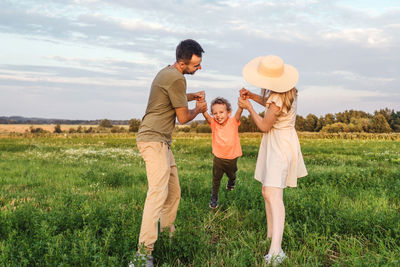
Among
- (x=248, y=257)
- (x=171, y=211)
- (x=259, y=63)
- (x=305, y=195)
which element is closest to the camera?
(x=248, y=257)

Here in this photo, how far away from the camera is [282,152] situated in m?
4.34

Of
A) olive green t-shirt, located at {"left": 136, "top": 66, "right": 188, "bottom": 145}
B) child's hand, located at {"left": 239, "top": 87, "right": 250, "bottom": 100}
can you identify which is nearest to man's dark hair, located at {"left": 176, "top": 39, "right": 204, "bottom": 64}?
olive green t-shirt, located at {"left": 136, "top": 66, "right": 188, "bottom": 145}

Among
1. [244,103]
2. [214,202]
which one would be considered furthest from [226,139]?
[244,103]

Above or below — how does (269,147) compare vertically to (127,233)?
above

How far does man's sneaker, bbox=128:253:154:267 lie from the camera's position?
12.3 feet

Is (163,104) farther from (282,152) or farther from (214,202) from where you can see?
(214,202)

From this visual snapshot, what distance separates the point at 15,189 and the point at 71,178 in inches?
60.5

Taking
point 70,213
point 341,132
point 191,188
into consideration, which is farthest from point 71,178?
point 341,132

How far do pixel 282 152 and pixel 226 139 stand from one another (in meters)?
2.29

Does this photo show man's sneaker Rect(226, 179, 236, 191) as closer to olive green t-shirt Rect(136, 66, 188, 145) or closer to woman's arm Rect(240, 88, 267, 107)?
woman's arm Rect(240, 88, 267, 107)

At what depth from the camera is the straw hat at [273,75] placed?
4.25m

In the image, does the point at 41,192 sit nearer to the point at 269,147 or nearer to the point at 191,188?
the point at 191,188

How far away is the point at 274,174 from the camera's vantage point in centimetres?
429

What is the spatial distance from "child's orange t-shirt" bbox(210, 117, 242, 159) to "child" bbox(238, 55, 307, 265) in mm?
1998
